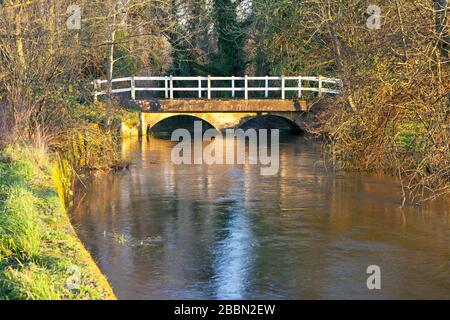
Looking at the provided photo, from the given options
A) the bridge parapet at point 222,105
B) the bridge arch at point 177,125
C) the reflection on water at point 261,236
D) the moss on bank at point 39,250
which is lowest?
the reflection on water at point 261,236

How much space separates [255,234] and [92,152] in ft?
25.2

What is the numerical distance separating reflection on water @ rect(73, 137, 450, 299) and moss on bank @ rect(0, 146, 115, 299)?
2.88 ft

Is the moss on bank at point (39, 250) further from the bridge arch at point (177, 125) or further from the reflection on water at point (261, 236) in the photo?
the bridge arch at point (177, 125)

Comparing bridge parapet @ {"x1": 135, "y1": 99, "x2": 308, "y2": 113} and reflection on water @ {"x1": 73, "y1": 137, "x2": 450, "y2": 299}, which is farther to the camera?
bridge parapet @ {"x1": 135, "y1": 99, "x2": 308, "y2": 113}

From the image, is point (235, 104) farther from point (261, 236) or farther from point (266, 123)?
point (261, 236)

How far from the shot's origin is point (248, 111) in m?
30.4

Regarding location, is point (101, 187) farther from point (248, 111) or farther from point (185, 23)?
point (185, 23)

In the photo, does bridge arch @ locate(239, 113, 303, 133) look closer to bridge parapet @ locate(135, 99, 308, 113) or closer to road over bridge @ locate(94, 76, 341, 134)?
road over bridge @ locate(94, 76, 341, 134)

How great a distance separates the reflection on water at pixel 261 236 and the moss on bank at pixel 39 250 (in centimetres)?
88

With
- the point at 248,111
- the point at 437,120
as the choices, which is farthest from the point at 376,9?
the point at 248,111

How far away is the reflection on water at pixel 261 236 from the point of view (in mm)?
9203

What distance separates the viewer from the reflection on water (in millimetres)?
9203

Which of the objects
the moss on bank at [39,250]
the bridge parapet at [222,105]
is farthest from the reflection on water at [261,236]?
the bridge parapet at [222,105]

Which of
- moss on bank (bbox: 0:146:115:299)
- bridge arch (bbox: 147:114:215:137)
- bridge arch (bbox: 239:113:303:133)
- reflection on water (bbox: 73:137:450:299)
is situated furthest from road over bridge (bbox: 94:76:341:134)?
moss on bank (bbox: 0:146:115:299)
